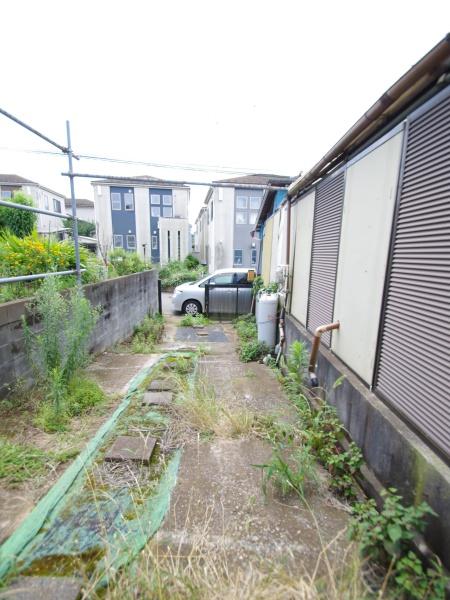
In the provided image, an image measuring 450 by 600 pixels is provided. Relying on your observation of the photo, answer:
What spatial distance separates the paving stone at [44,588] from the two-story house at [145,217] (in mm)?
21671

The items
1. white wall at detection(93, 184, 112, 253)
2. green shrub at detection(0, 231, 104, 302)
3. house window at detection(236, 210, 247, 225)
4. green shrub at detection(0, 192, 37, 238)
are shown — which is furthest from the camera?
white wall at detection(93, 184, 112, 253)

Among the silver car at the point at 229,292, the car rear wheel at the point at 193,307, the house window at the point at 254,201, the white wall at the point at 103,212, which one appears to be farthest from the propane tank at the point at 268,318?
the white wall at the point at 103,212

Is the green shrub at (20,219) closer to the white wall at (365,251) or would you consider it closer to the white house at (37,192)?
the white wall at (365,251)

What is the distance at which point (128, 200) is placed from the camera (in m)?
21.8

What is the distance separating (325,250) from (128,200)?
22.1 metres

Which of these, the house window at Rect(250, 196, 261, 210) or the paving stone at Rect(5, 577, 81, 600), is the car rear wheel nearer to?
the paving stone at Rect(5, 577, 81, 600)

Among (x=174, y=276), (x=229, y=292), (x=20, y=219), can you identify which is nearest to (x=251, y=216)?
(x=174, y=276)

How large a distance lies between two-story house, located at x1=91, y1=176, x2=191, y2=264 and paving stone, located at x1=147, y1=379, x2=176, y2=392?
19552 mm

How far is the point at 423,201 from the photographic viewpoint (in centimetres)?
165

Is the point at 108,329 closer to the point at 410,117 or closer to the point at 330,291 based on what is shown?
the point at 330,291

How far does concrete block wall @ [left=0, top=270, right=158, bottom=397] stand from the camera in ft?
8.16

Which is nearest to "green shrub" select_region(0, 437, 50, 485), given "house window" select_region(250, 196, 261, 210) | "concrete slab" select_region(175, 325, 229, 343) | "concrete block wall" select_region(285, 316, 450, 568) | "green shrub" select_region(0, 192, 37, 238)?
"concrete block wall" select_region(285, 316, 450, 568)

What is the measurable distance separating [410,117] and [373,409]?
2.05m

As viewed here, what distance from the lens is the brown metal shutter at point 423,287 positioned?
148 cm
